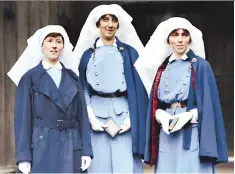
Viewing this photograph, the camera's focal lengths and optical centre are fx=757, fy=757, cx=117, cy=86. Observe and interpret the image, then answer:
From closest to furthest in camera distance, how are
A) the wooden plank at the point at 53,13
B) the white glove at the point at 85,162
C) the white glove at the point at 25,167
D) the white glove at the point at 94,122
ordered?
the white glove at the point at 25,167 → the white glove at the point at 85,162 → the white glove at the point at 94,122 → the wooden plank at the point at 53,13

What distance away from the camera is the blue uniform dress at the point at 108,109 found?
222 inches

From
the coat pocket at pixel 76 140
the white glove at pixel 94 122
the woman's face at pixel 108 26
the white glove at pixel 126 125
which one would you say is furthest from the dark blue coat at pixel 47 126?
the woman's face at pixel 108 26

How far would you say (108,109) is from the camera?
18.5 ft

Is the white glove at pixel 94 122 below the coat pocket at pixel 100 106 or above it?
below

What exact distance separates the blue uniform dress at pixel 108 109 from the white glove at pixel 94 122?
0.03 metres

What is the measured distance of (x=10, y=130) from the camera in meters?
6.58

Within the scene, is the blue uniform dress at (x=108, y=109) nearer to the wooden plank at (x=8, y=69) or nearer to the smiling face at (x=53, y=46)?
the smiling face at (x=53, y=46)

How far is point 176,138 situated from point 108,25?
0.98 m

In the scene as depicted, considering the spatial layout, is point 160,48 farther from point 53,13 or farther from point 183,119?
point 53,13

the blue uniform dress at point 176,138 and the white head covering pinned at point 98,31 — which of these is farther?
the white head covering pinned at point 98,31

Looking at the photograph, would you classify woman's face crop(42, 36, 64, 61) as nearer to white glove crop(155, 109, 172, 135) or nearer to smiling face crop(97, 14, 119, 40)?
smiling face crop(97, 14, 119, 40)

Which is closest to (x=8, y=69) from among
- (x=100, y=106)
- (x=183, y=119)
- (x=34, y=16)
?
(x=34, y=16)

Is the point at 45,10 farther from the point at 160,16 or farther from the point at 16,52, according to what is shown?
the point at 160,16

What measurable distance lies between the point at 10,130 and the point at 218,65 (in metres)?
1.89
